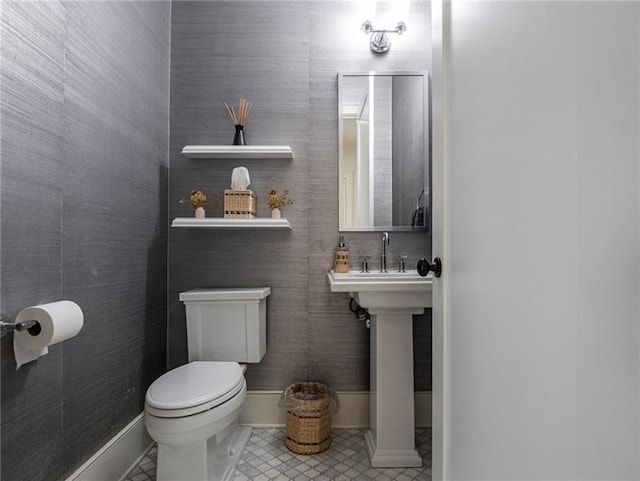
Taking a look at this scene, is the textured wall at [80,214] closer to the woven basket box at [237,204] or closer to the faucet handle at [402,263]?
the woven basket box at [237,204]

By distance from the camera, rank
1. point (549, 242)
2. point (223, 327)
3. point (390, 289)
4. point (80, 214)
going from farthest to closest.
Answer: point (223, 327), point (390, 289), point (80, 214), point (549, 242)

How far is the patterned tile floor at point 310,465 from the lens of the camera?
1479mm

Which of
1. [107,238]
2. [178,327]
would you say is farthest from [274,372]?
[107,238]

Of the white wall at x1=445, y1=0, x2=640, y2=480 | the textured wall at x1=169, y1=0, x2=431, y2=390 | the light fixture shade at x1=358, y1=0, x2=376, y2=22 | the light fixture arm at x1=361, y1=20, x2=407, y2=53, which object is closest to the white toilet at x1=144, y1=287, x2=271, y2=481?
the textured wall at x1=169, y1=0, x2=431, y2=390

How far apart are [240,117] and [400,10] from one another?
42.3 inches

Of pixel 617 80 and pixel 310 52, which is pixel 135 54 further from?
pixel 617 80

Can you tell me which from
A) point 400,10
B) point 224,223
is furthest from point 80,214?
point 400,10

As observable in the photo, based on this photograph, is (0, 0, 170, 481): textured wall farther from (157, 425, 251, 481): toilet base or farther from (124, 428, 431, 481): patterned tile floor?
(124, 428, 431, 481): patterned tile floor

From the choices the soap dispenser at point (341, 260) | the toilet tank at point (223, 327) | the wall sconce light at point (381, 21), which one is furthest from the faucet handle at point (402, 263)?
the wall sconce light at point (381, 21)

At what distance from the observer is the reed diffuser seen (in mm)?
1878

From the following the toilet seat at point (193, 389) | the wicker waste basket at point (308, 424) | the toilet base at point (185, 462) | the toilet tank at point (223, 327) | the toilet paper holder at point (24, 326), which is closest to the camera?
the toilet paper holder at point (24, 326)

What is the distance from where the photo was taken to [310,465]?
5.11 feet

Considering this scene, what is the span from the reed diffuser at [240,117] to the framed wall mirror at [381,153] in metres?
0.53

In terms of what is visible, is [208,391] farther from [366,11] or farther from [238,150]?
[366,11]
